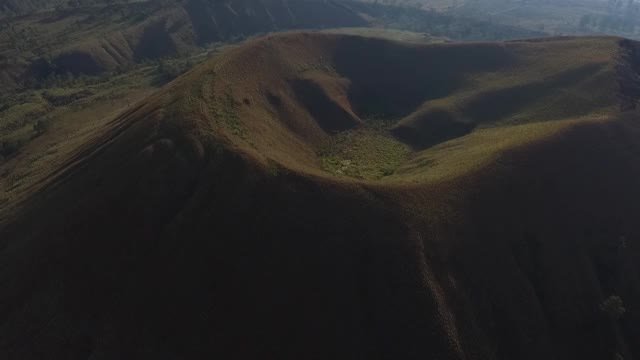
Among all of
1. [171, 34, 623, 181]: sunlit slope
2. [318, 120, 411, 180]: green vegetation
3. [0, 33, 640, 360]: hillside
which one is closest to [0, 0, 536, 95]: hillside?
[171, 34, 623, 181]: sunlit slope

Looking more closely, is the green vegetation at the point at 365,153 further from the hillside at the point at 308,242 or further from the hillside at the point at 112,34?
the hillside at the point at 112,34

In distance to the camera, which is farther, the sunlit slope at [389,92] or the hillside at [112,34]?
the hillside at [112,34]

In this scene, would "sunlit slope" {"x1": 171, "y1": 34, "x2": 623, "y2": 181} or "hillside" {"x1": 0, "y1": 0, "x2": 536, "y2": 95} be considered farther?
"hillside" {"x1": 0, "y1": 0, "x2": 536, "y2": 95}

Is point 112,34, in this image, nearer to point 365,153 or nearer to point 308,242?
point 365,153

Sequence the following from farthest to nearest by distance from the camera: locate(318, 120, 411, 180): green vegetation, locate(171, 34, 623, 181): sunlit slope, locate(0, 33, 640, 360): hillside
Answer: locate(171, 34, 623, 181): sunlit slope → locate(318, 120, 411, 180): green vegetation → locate(0, 33, 640, 360): hillside

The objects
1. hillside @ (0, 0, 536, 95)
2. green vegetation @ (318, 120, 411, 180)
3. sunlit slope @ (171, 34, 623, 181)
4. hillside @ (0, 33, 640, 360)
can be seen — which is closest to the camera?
hillside @ (0, 33, 640, 360)

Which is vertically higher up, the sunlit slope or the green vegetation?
the sunlit slope

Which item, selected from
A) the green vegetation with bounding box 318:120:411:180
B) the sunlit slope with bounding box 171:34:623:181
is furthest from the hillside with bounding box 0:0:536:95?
the green vegetation with bounding box 318:120:411:180

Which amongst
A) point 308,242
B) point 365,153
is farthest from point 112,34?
point 308,242

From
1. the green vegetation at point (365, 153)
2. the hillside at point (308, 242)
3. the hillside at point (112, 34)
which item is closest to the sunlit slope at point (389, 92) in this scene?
the green vegetation at point (365, 153)

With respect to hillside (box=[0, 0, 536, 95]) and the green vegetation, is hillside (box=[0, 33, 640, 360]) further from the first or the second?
hillside (box=[0, 0, 536, 95])
